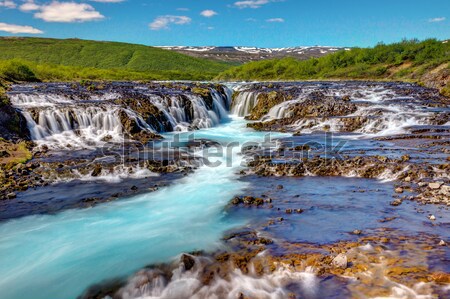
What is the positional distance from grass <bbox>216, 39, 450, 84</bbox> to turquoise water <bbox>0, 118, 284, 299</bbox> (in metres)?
49.4

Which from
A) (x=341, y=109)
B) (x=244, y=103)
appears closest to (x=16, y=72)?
(x=244, y=103)

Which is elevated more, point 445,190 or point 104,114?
point 104,114

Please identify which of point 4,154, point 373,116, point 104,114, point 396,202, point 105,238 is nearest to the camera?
point 105,238

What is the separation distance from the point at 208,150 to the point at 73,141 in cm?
806

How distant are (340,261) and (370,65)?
220 feet

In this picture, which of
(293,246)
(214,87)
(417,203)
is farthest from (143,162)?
(214,87)

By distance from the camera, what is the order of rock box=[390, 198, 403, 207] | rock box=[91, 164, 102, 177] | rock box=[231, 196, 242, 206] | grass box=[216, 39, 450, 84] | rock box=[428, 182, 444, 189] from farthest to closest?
grass box=[216, 39, 450, 84], rock box=[91, 164, 102, 177], rock box=[231, 196, 242, 206], rock box=[428, 182, 444, 189], rock box=[390, 198, 403, 207]

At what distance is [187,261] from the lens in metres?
7.98

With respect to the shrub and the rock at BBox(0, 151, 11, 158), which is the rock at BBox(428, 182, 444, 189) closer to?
the rock at BBox(0, 151, 11, 158)

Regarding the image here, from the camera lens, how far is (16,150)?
18.4 metres

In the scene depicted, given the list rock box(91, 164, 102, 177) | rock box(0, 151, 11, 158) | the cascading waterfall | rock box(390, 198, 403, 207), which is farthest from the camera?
the cascading waterfall

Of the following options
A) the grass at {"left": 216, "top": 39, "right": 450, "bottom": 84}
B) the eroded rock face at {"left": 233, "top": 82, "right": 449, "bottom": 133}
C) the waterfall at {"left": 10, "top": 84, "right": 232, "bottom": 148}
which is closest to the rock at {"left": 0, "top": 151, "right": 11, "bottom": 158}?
the waterfall at {"left": 10, "top": 84, "right": 232, "bottom": 148}

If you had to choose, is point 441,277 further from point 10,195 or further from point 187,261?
point 10,195

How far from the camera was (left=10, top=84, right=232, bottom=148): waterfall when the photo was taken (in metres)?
22.5
